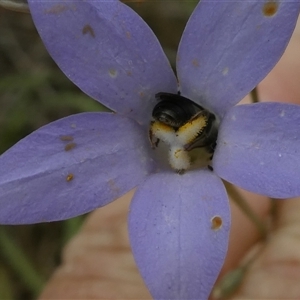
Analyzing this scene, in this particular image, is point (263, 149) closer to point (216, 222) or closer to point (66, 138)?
point (216, 222)

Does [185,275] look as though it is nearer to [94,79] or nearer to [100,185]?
[100,185]

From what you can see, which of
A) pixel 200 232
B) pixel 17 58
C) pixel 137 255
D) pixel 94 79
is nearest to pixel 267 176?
pixel 200 232

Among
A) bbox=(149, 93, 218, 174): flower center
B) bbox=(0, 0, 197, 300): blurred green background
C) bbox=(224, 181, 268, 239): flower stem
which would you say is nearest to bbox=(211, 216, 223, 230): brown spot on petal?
bbox=(149, 93, 218, 174): flower center

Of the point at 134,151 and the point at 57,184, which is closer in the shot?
the point at 57,184

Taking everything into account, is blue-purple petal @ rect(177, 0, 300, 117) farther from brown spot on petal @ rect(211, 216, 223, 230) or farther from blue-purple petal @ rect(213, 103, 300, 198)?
brown spot on petal @ rect(211, 216, 223, 230)

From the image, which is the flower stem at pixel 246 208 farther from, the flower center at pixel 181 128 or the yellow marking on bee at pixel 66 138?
the yellow marking on bee at pixel 66 138

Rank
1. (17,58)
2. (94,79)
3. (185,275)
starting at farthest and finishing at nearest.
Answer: (17,58) → (94,79) → (185,275)

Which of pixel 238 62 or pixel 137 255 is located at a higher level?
pixel 238 62
